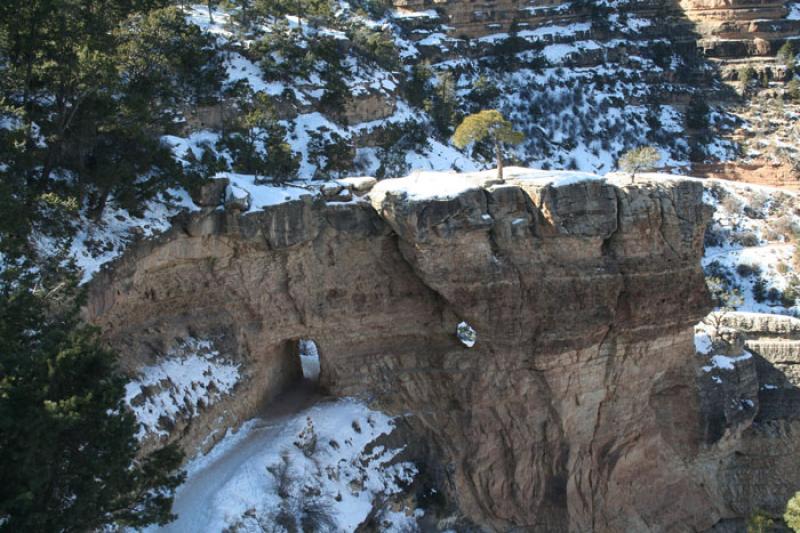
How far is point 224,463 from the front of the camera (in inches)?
825

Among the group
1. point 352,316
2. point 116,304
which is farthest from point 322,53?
point 116,304

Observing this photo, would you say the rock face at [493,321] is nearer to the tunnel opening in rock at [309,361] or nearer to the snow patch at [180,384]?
the snow patch at [180,384]

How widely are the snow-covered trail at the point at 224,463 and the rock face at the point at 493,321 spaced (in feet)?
2.31

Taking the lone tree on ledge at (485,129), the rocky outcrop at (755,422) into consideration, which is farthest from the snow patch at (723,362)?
the lone tree on ledge at (485,129)

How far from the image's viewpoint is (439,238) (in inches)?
862

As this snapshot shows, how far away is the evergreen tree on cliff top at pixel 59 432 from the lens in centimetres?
1204

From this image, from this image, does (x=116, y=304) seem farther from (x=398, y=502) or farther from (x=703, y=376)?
(x=703, y=376)

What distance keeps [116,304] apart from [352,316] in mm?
7505

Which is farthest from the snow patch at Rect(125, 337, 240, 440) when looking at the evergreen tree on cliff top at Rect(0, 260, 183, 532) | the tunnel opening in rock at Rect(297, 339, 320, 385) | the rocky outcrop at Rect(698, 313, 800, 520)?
the rocky outcrop at Rect(698, 313, 800, 520)

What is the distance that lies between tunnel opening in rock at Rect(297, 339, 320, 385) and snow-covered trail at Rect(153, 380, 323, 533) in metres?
0.61

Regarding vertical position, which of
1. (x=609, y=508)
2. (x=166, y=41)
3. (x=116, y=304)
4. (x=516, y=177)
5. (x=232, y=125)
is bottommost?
(x=609, y=508)

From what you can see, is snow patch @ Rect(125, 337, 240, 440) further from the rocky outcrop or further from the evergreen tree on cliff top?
the rocky outcrop

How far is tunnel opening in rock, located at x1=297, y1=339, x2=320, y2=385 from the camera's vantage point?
87.4ft

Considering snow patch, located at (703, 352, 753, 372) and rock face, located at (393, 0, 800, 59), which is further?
rock face, located at (393, 0, 800, 59)
